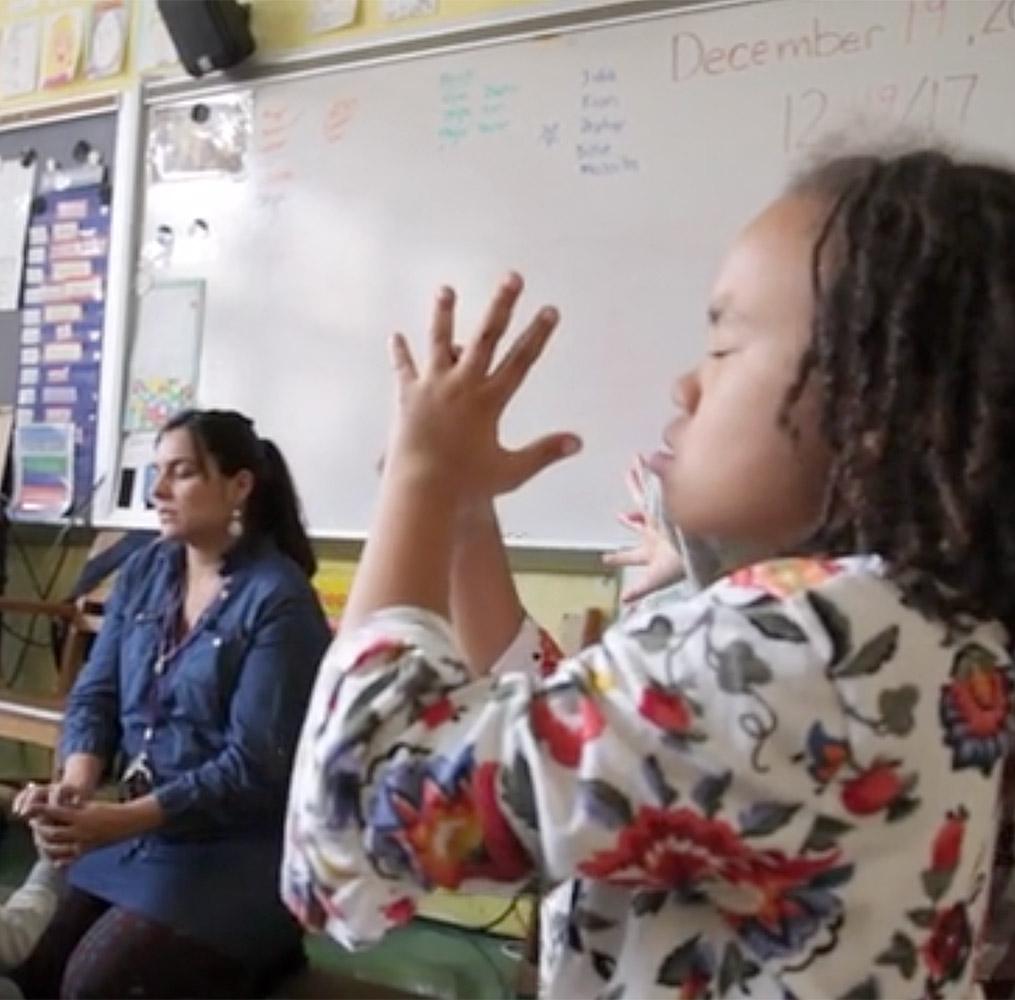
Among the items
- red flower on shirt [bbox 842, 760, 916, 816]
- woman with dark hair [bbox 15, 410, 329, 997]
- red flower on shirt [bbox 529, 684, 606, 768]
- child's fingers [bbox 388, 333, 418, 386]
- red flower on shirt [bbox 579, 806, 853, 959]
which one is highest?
child's fingers [bbox 388, 333, 418, 386]

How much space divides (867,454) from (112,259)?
2.70 meters

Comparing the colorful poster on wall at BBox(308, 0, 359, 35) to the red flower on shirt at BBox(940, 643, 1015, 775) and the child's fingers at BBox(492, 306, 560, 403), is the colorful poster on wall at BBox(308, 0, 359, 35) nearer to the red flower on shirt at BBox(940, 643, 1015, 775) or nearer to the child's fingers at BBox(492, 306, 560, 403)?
the child's fingers at BBox(492, 306, 560, 403)

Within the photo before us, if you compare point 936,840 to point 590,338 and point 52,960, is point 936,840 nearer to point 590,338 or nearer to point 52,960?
point 52,960

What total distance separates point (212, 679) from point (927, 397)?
1.49 meters

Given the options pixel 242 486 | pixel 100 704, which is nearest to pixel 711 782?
pixel 242 486

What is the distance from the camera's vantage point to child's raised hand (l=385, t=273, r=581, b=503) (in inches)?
24.9

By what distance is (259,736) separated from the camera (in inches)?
73.0

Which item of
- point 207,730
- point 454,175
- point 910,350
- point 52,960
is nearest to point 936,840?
point 910,350

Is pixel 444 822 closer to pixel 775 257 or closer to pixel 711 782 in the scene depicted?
pixel 711 782

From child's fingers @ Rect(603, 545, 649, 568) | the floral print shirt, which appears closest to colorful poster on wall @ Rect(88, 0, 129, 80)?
child's fingers @ Rect(603, 545, 649, 568)

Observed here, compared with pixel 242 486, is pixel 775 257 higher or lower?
higher

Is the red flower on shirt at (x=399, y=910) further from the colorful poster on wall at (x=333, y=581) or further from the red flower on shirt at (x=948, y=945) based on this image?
the colorful poster on wall at (x=333, y=581)

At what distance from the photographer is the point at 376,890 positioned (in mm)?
564

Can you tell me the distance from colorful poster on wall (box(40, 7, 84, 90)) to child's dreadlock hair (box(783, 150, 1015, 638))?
116 inches
